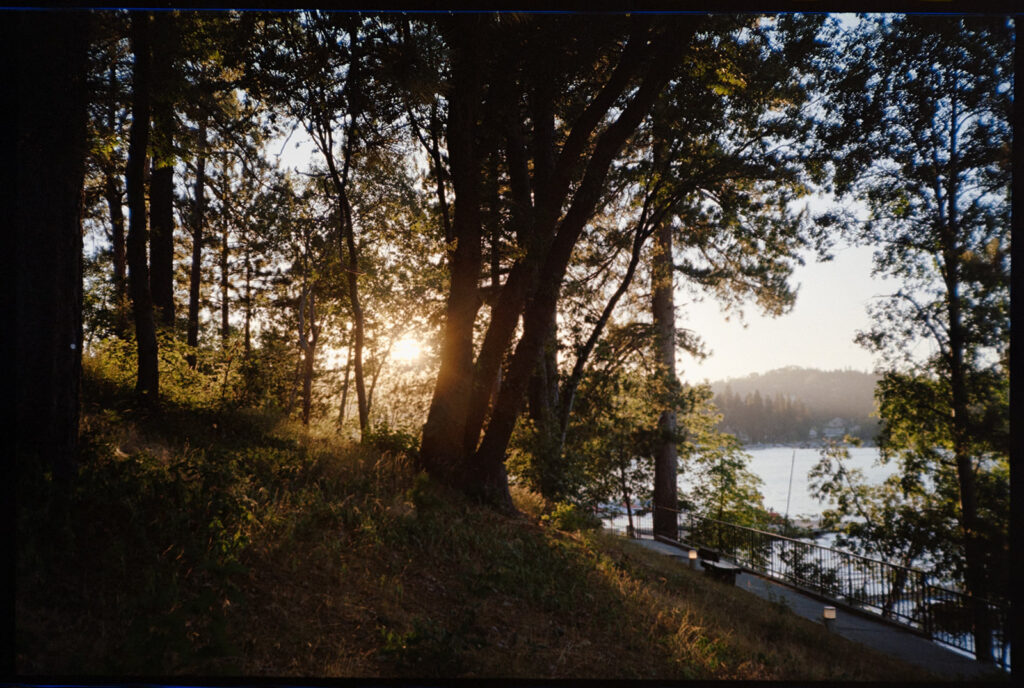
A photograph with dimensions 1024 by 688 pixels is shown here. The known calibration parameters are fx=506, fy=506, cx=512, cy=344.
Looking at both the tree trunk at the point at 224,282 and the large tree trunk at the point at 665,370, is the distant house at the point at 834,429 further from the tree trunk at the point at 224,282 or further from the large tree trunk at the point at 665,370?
the tree trunk at the point at 224,282

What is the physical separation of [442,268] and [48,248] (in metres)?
6.77

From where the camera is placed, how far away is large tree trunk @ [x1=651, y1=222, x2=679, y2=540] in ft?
48.0

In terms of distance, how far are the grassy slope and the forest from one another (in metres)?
0.04

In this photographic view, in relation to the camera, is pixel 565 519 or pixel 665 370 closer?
pixel 565 519

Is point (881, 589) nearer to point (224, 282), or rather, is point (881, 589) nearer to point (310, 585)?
point (310, 585)

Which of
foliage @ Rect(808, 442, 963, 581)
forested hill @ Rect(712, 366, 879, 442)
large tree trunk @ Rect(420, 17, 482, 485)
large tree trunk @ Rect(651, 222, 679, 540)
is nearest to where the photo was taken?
large tree trunk @ Rect(420, 17, 482, 485)

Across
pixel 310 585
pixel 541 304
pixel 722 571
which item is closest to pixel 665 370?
pixel 722 571

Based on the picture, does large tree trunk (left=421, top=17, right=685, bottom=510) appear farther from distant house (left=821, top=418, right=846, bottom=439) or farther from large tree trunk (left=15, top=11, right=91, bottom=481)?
distant house (left=821, top=418, right=846, bottom=439)

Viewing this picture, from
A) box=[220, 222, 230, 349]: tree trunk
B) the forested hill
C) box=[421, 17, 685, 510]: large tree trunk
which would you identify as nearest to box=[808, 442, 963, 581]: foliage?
the forested hill

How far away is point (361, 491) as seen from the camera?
6.04m

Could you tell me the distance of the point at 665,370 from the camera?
14516 millimetres

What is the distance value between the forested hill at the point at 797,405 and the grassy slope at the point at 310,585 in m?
6.90

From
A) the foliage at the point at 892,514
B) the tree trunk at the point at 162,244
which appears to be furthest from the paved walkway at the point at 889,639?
the tree trunk at the point at 162,244

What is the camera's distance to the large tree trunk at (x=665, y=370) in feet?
48.0
